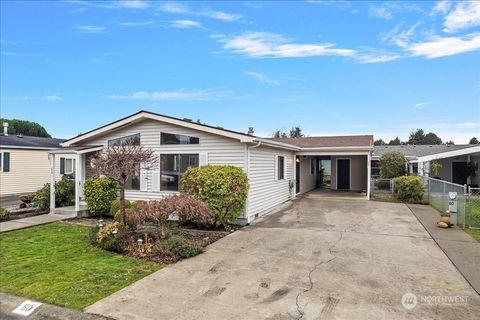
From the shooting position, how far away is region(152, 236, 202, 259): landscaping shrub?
6.61m

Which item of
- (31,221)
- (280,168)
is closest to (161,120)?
(31,221)

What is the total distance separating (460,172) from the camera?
2111 cm

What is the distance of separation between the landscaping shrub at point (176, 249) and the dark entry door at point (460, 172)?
20773 mm

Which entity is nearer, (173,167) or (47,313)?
(47,313)

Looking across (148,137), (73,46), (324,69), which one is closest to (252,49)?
(324,69)

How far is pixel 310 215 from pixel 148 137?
21.1 ft

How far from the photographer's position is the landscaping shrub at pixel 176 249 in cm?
661

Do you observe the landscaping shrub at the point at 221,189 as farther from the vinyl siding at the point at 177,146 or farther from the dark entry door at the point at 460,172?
the dark entry door at the point at 460,172

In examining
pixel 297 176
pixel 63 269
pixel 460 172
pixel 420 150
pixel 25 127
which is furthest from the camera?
pixel 25 127

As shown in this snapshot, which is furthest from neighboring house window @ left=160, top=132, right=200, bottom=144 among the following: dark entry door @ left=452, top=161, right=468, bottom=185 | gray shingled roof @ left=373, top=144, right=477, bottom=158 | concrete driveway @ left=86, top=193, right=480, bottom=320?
dark entry door @ left=452, top=161, right=468, bottom=185

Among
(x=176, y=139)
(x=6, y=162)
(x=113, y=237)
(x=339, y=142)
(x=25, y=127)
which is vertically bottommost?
(x=113, y=237)

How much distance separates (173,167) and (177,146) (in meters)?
0.74

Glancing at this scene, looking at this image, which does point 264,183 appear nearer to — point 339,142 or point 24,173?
point 339,142

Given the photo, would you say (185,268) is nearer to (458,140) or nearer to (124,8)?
(124,8)
